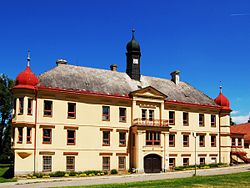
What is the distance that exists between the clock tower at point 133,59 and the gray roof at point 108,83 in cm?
77

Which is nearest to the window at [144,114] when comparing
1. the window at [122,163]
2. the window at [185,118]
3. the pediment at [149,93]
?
the pediment at [149,93]

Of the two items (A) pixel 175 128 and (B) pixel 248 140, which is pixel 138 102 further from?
(B) pixel 248 140

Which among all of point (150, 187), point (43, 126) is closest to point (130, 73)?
point (43, 126)

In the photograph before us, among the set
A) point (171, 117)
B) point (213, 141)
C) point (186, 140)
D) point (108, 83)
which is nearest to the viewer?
point (108, 83)

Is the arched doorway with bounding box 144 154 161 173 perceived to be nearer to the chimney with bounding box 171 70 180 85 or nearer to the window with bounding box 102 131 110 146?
the window with bounding box 102 131 110 146

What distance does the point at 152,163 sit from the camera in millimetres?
42312

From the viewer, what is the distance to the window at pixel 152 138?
42.1 metres

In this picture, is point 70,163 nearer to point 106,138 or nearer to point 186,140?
point 106,138

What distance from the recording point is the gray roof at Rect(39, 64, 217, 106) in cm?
4072

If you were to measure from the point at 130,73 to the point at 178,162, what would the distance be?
42.7ft

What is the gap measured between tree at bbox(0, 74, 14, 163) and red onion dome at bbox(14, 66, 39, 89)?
82.9 ft

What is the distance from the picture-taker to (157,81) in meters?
49.2

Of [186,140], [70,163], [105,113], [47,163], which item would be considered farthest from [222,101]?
[47,163]

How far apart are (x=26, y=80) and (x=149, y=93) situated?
48.4 ft
